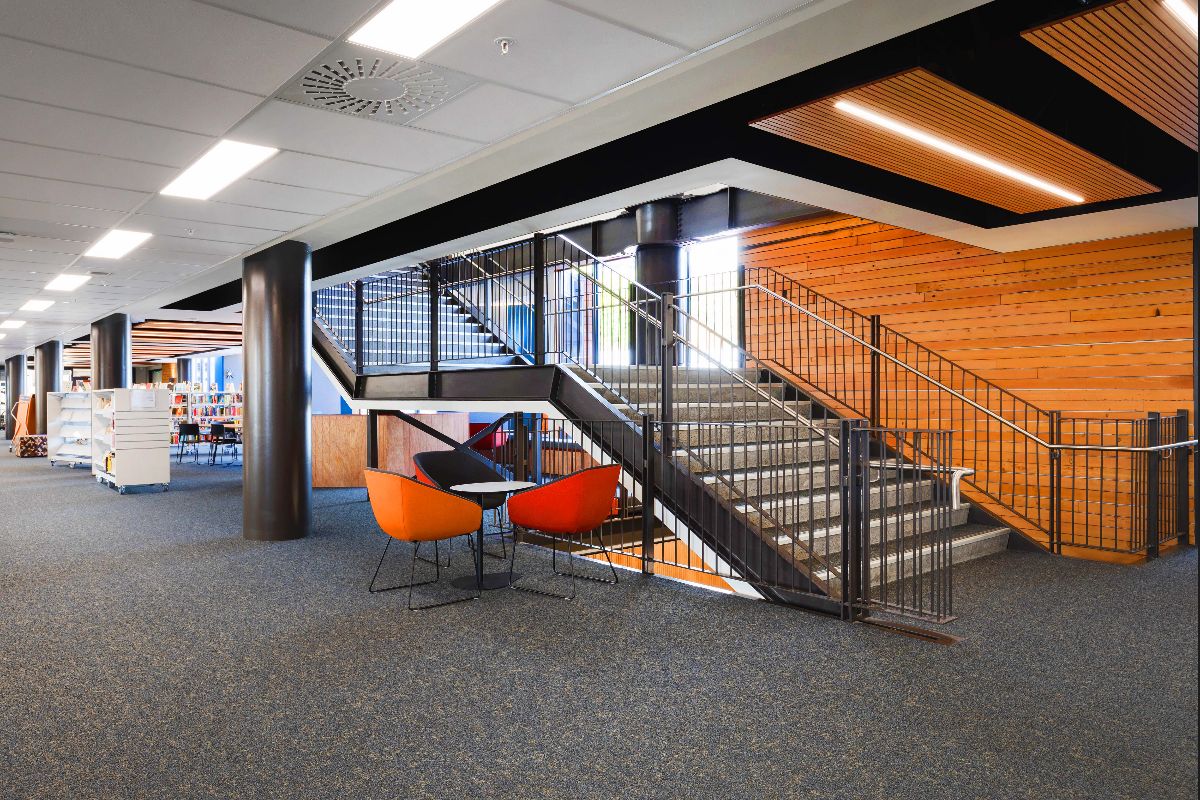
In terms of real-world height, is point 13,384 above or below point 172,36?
below

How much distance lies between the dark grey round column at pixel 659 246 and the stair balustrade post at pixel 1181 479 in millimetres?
5134

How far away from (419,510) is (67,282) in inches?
309

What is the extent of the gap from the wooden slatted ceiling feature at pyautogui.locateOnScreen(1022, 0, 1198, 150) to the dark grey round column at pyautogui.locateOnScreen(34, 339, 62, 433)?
2067 centimetres

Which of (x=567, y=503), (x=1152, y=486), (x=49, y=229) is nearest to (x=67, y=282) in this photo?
(x=49, y=229)

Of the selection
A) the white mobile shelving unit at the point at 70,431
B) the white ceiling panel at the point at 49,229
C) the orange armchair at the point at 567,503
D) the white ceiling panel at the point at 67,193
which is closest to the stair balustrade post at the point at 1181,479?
the orange armchair at the point at 567,503

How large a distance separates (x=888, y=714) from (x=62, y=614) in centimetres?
473

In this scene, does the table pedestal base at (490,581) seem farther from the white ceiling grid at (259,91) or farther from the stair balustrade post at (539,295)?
the white ceiling grid at (259,91)

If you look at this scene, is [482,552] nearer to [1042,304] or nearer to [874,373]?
[874,373]

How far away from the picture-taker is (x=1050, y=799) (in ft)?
8.66

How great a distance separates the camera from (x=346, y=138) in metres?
4.79

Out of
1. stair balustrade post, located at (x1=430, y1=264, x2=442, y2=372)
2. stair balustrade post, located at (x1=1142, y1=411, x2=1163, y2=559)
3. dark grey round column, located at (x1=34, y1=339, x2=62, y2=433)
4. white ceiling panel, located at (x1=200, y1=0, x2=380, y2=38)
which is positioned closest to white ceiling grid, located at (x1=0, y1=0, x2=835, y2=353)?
white ceiling panel, located at (x1=200, y1=0, x2=380, y2=38)

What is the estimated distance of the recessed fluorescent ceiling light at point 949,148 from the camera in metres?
4.73

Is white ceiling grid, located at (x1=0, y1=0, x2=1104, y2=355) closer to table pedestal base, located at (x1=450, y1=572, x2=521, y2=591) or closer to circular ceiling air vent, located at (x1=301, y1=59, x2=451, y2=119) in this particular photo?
circular ceiling air vent, located at (x1=301, y1=59, x2=451, y2=119)

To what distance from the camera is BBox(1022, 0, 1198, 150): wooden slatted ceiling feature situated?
3494 mm
